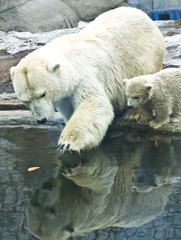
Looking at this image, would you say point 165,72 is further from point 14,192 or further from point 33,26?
point 33,26

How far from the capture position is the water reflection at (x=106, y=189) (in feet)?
8.73

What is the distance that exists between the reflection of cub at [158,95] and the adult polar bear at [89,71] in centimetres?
28

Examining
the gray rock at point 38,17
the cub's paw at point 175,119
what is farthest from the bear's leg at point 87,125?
the gray rock at point 38,17

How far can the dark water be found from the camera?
2566mm

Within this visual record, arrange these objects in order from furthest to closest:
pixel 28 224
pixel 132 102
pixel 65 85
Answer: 1. pixel 132 102
2. pixel 65 85
3. pixel 28 224

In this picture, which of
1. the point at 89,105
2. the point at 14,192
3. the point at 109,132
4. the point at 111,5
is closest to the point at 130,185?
the point at 14,192

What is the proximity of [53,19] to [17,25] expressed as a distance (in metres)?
1.01

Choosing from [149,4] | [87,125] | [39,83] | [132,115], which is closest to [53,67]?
[39,83]

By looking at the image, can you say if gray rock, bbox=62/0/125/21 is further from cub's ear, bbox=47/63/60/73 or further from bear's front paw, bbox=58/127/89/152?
bear's front paw, bbox=58/127/89/152

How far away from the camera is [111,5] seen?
1195cm

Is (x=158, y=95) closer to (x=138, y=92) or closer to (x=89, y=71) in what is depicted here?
(x=138, y=92)

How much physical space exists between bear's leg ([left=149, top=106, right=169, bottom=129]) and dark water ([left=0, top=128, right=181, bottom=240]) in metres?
0.15

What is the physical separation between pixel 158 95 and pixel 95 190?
1.66 m

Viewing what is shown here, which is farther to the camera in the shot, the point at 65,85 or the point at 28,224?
the point at 65,85
